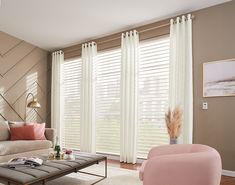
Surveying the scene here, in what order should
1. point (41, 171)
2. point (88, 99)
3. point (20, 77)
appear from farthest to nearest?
point (20, 77) < point (88, 99) < point (41, 171)

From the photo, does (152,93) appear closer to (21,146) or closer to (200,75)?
(200,75)

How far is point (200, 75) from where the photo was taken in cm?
409

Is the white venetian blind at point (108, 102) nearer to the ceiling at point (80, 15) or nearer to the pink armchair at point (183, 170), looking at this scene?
the ceiling at point (80, 15)

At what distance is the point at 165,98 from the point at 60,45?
3180 millimetres

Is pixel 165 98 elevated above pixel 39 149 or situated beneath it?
elevated above

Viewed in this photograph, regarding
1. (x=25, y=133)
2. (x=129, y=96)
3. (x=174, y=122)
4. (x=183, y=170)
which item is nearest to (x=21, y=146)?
(x=25, y=133)

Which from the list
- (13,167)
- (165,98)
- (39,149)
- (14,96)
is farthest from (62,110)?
(13,167)

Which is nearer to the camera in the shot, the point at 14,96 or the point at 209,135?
the point at 209,135

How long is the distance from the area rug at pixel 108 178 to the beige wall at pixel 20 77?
2715mm

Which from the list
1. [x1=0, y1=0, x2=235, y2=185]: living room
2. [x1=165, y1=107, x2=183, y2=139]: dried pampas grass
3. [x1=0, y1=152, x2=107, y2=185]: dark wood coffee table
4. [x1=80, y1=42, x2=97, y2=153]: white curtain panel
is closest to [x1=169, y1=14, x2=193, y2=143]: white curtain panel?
[x1=0, y1=0, x2=235, y2=185]: living room

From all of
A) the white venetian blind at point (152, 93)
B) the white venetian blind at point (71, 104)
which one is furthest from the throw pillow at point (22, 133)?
the white venetian blind at point (152, 93)

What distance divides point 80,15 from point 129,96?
1838mm

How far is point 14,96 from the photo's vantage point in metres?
5.65

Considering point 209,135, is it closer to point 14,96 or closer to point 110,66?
point 110,66
